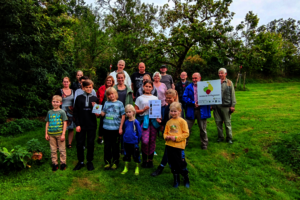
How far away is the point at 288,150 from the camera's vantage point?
482 centimetres

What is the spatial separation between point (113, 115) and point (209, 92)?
2.70 meters

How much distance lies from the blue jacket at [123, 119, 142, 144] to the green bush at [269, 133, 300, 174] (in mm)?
3642

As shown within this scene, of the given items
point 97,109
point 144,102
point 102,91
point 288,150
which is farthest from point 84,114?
point 288,150

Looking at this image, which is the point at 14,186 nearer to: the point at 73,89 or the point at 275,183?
the point at 73,89

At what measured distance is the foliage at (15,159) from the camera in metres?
4.05

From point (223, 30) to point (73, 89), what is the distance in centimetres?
607

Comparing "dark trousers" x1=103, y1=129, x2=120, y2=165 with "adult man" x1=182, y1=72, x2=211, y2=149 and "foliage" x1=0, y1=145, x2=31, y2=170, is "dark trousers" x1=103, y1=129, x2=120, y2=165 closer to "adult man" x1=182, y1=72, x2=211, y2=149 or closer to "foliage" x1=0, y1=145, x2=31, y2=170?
"foliage" x1=0, y1=145, x2=31, y2=170

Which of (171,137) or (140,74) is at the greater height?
(140,74)

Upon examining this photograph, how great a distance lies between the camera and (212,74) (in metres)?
27.2

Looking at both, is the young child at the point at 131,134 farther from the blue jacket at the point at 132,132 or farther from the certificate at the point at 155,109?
the certificate at the point at 155,109

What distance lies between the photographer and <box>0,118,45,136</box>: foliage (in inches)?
281

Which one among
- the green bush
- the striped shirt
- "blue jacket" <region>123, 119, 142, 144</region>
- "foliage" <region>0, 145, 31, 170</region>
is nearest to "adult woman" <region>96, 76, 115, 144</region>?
the striped shirt

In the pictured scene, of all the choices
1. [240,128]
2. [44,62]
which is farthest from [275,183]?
[44,62]

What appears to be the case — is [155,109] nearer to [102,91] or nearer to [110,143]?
[110,143]
